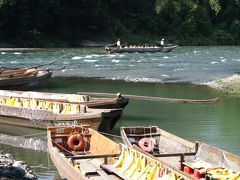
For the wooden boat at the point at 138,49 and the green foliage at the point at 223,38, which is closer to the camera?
the wooden boat at the point at 138,49

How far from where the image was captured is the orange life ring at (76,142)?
14.8m

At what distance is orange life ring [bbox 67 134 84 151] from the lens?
14.8 metres

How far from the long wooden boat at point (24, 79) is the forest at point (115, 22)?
105 ft

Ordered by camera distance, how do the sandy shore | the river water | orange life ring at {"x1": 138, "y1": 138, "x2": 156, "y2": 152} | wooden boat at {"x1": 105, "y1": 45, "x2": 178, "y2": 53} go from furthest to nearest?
wooden boat at {"x1": 105, "y1": 45, "x2": 178, "y2": 53}
the sandy shore
the river water
orange life ring at {"x1": 138, "y1": 138, "x2": 156, "y2": 152}

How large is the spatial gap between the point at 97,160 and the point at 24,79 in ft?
55.1

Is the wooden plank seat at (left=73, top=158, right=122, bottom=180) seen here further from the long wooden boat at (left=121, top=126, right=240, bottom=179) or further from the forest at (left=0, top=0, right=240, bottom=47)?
the forest at (left=0, top=0, right=240, bottom=47)

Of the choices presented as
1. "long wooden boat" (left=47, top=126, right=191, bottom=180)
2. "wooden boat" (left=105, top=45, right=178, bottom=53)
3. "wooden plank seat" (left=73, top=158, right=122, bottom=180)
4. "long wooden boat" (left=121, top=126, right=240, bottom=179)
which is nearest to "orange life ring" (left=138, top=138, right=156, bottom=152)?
"long wooden boat" (left=121, top=126, right=240, bottom=179)

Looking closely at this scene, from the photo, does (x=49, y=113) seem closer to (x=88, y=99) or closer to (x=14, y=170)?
(x=88, y=99)

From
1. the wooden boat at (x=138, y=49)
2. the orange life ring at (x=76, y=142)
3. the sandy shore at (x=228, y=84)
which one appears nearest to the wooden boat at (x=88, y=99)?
the orange life ring at (x=76, y=142)

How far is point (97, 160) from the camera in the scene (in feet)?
44.5

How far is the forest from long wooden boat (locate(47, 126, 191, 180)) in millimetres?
48363

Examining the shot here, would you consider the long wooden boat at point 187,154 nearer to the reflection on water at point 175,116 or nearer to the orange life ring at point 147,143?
the orange life ring at point 147,143

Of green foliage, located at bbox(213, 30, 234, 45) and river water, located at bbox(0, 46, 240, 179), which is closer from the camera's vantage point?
river water, located at bbox(0, 46, 240, 179)

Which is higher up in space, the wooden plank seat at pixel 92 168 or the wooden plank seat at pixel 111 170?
the wooden plank seat at pixel 111 170
